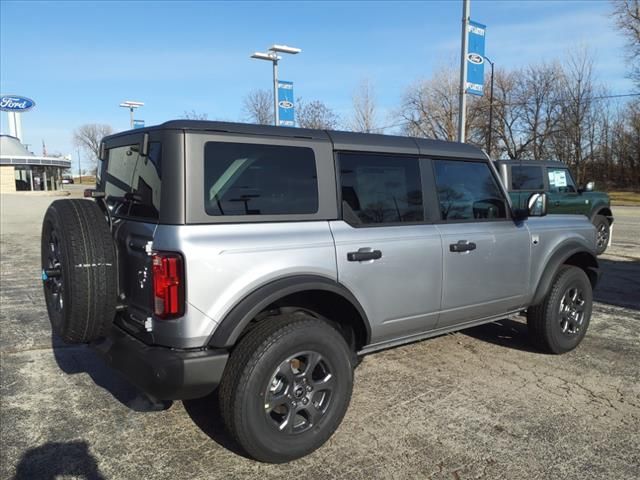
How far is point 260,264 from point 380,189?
3.76 ft

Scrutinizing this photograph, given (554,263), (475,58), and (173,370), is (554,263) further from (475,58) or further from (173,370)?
(475,58)

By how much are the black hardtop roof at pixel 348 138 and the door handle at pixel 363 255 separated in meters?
0.69

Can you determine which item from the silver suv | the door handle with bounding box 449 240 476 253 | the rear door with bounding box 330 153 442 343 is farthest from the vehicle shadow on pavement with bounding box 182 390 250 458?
the door handle with bounding box 449 240 476 253

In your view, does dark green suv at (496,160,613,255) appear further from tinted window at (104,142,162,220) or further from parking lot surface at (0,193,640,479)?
tinted window at (104,142,162,220)

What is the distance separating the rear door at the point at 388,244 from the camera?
332 cm

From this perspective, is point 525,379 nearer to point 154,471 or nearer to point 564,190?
point 154,471

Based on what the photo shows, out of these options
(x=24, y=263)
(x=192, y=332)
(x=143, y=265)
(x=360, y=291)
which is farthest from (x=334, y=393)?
(x=24, y=263)

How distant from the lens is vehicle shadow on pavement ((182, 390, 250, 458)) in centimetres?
320

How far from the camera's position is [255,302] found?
2.84 metres

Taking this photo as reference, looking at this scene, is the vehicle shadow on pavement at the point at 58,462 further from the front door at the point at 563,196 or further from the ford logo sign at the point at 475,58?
the ford logo sign at the point at 475,58

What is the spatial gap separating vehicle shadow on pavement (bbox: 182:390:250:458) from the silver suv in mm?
371

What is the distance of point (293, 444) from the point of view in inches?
117

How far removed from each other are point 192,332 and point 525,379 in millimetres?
2817

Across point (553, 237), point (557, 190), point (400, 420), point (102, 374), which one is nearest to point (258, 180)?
point (400, 420)
